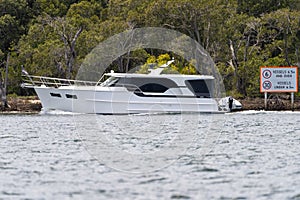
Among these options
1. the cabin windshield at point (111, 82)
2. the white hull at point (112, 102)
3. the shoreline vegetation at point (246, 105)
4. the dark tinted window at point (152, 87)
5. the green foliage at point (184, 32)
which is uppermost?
the green foliage at point (184, 32)

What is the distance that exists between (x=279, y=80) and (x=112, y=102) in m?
13.3

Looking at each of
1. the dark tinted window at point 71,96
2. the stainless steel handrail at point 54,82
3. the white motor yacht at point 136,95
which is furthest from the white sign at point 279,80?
the dark tinted window at point 71,96

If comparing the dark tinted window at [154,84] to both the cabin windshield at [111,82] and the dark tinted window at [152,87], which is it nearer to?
the dark tinted window at [152,87]

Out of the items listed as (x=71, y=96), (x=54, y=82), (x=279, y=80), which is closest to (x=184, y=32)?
(x=279, y=80)

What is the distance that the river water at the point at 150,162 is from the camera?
16891 mm

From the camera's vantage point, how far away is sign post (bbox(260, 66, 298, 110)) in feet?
184

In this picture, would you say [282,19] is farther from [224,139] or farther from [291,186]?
[291,186]

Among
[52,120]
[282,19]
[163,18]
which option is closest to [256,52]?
[282,19]

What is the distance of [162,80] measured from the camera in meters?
52.4

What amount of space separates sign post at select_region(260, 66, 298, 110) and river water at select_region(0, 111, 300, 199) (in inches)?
729

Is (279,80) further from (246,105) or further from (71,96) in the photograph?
(71,96)

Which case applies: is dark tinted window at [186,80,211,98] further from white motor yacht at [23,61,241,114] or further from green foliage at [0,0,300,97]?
green foliage at [0,0,300,97]

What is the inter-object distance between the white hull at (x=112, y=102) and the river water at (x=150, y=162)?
13.1 metres

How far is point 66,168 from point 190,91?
107 feet
